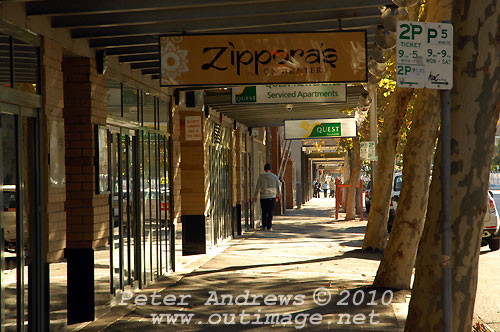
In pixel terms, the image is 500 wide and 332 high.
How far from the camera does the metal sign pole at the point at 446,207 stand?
4.93 metres

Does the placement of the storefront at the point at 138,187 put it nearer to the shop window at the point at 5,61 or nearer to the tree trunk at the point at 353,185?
the shop window at the point at 5,61

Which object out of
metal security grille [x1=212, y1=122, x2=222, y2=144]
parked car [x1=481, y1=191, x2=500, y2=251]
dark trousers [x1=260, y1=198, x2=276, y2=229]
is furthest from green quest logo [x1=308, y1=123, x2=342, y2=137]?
parked car [x1=481, y1=191, x2=500, y2=251]

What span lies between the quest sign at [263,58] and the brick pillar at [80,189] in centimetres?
96

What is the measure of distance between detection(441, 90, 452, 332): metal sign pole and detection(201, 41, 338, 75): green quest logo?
344cm

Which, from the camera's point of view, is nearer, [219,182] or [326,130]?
[219,182]

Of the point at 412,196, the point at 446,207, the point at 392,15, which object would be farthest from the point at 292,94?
the point at 446,207

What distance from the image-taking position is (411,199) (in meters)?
9.72

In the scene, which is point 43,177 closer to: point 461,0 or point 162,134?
point 461,0

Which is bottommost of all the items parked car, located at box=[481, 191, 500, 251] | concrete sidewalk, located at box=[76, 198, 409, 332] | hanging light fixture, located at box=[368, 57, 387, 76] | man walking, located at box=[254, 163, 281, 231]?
concrete sidewalk, located at box=[76, 198, 409, 332]

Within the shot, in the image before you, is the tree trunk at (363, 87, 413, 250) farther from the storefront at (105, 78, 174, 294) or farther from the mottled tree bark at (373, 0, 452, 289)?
the storefront at (105, 78, 174, 294)

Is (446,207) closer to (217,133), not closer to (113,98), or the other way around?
(113,98)

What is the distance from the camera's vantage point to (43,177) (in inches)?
281

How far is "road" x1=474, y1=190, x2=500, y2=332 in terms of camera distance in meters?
8.16

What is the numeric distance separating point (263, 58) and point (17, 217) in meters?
3.20
